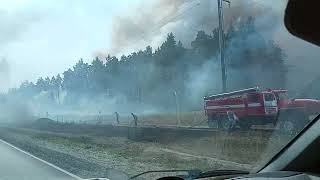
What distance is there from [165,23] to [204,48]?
2947 mm

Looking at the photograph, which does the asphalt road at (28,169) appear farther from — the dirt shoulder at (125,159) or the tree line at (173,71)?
the tree line at (173,71)

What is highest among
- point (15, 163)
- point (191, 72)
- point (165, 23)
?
point (165, 23)

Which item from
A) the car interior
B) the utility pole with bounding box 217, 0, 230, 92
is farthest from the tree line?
the car interior

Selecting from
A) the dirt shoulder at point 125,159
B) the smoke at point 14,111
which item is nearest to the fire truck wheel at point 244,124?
the dirt shoulder at point 125,159

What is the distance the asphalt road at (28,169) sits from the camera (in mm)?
12805

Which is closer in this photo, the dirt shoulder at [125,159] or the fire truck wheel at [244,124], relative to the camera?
the dirt shoulder at [125,159]

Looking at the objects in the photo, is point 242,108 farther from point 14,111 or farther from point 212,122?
point 14,111

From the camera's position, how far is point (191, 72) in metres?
40.0

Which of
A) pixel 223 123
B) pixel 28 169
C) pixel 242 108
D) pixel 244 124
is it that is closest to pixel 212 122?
pixel 223 123

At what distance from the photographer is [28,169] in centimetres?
1459

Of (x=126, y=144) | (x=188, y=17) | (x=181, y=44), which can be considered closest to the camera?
(x=126, y=144)

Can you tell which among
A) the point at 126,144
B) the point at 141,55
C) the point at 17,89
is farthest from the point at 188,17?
the point at 17,89

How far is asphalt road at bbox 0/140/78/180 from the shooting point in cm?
1280

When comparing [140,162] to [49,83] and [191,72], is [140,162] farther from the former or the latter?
[49,83]
